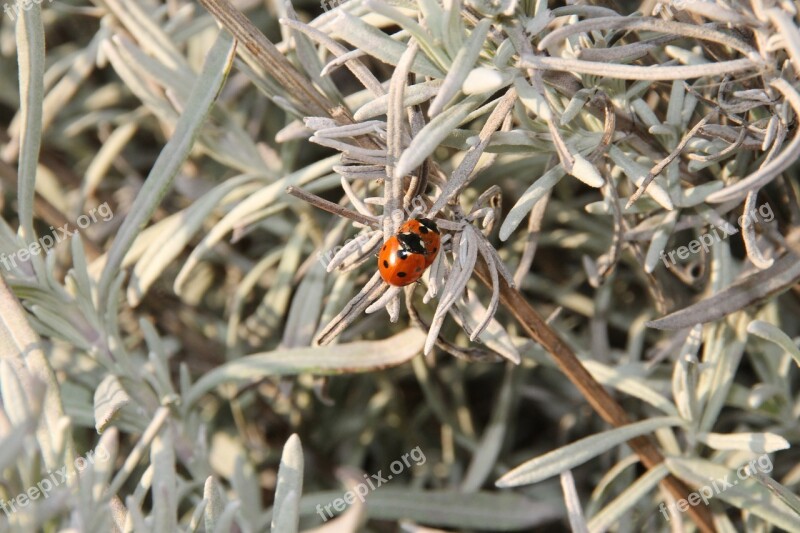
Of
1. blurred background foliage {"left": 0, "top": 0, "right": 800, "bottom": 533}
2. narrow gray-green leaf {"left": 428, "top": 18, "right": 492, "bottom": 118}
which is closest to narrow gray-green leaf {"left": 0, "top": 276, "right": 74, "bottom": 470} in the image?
blurred background foliage {"left": 0, "top": 0, "right": 800, "bottom": 533}

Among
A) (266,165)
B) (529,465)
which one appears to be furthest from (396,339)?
(266,165)

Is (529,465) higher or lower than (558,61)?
lower

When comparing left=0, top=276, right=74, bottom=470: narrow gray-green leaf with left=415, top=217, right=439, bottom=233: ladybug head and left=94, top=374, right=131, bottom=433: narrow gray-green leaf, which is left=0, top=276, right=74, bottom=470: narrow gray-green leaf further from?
left=415, top=217, right=439, bottom=233: ladybug head

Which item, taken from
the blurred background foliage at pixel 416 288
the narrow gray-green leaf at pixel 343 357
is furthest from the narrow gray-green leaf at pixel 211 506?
the narrow gray-green leaf at pixel 343 357

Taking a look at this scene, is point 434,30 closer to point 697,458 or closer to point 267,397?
point 697,458

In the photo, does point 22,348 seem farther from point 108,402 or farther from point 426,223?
point 426,223
